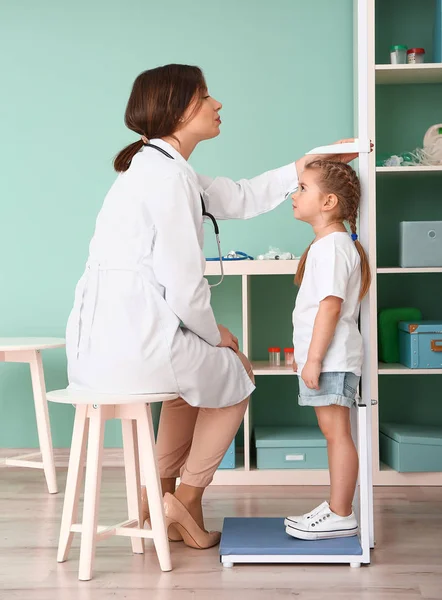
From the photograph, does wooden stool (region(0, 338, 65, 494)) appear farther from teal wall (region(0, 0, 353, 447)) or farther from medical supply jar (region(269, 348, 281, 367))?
medical supply jar (region(269, 348, 281, 367))

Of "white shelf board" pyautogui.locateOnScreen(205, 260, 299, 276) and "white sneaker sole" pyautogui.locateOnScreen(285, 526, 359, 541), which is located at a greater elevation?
"white shelf board" pyautogui.locateOnScreen(205, 260, 299, 276)

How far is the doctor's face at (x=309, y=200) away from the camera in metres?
2.11

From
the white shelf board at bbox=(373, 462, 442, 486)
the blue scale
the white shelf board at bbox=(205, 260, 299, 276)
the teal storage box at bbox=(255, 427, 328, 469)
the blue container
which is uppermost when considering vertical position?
the blue container

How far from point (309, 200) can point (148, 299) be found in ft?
1.68

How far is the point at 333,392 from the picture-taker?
2031 mm

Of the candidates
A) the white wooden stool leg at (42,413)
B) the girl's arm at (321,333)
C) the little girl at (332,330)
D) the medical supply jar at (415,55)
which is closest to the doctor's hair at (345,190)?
the little girl at (332,330)

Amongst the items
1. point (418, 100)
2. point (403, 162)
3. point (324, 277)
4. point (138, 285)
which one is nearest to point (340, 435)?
point (324, 277)

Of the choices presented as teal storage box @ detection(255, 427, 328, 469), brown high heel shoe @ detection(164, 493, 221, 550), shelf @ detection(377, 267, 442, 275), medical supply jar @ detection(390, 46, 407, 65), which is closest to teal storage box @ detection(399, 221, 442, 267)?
shelf @ detection(377, 267, 442, 275)

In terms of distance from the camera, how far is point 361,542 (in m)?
2.03

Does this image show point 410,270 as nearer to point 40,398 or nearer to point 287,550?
point 287,550

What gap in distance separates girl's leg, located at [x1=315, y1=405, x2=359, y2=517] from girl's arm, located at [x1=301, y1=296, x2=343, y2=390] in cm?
11

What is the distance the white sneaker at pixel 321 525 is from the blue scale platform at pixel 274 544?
15 mm

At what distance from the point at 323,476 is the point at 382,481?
0.21 m

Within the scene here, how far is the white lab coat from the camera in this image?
1.94 meters
